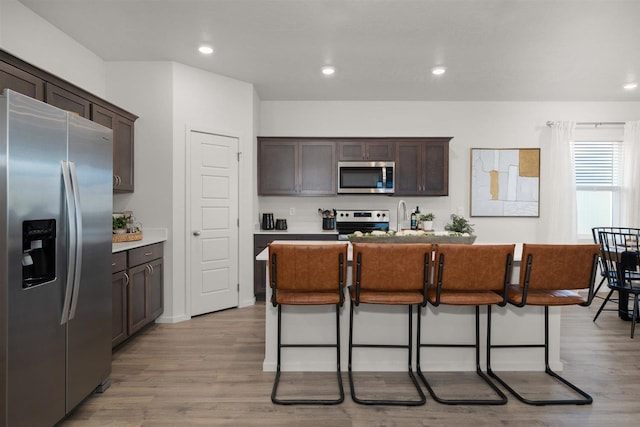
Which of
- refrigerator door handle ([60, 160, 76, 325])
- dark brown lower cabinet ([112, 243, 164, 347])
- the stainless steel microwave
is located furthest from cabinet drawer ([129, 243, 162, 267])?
the stainless steel microwave

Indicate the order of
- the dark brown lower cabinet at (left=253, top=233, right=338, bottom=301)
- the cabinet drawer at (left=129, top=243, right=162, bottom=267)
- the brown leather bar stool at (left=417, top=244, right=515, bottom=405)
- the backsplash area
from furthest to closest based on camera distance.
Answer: the backsplash area, the dark brown lower cabinet at (left=253, top=233, right=338, bottom=301), the cabinet drawer at (left=129, top=243, right=162, bottom=267), the brown leather bar stool at (left=417, top=244, right=515, bottom=405)

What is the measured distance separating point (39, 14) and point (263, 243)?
305 cm

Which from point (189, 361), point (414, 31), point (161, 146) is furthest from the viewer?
point (161, 146)

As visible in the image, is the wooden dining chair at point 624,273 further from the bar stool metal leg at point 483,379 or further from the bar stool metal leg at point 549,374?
the bar stool metal leg at point 483,379

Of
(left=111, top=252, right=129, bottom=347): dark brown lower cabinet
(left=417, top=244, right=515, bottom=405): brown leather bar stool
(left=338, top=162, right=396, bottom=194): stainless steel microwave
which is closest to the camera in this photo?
(left=417, top=244, right=515, bottom=405): brown leather bar stool

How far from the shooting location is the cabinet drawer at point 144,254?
3.31 metres

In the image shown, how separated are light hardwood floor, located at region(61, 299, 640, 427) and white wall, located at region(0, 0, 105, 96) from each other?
239cm

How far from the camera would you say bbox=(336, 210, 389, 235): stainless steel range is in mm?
5305

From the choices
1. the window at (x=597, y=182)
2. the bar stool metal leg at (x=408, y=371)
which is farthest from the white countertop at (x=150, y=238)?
the window at (x=597, y=182)

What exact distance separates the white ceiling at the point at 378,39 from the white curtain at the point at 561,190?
709mm

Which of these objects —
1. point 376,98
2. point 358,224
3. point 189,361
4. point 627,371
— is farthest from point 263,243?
point 627,371

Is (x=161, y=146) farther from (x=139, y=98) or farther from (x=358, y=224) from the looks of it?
(x=358, y=224)

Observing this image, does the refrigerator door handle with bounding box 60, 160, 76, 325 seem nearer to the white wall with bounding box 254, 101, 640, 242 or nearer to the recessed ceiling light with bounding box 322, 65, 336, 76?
the recessed ceiling light with bounding box 322, 65, 336, 76

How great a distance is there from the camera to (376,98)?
5309mm
